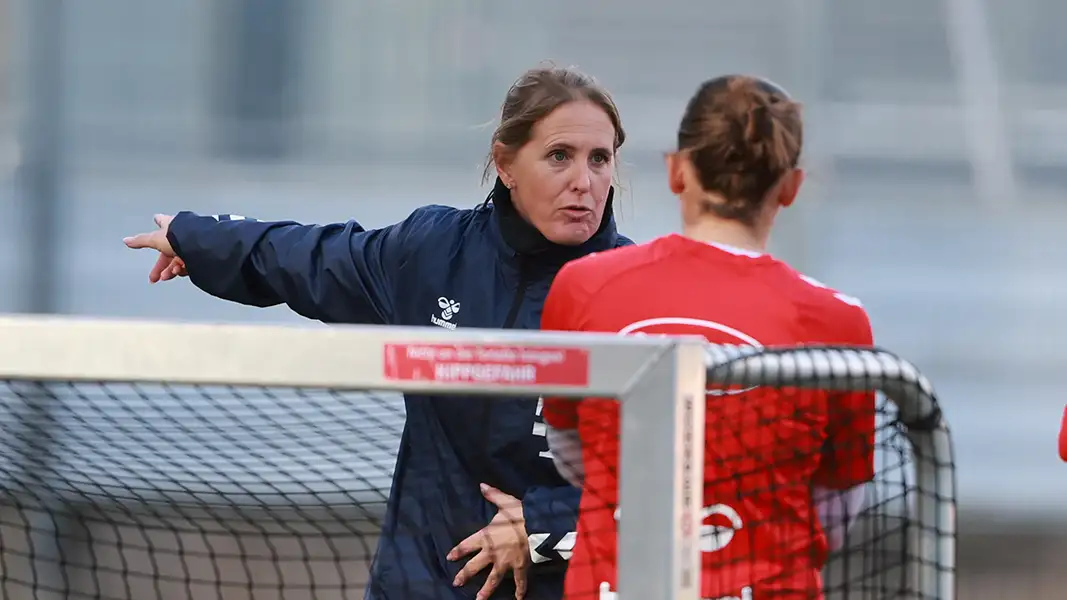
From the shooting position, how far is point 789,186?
179 centimetres

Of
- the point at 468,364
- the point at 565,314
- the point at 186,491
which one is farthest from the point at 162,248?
the point at 468,364

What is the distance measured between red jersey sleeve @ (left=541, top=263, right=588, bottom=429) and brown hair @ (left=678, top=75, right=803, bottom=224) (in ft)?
0.60

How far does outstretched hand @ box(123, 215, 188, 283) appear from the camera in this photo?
8.11ft

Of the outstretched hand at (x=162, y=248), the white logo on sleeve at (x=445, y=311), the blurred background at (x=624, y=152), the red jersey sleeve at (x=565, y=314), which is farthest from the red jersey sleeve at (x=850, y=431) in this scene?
the blurred background at (x=624, y=152)

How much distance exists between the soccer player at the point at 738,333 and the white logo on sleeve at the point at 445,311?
478mm

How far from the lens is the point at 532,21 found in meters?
4.49

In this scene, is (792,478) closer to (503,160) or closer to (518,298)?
(518,298)

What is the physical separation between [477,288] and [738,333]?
655mm

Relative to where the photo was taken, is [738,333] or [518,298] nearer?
[738,333]

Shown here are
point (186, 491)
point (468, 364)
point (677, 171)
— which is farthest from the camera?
point (186, 491)

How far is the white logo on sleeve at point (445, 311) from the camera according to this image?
2.27 meters

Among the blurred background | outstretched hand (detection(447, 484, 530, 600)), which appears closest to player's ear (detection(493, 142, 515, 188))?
outstretched hand (detection(447, 484, 530, 600))

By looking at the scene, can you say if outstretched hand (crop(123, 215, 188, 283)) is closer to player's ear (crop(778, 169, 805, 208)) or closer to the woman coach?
the woman coach

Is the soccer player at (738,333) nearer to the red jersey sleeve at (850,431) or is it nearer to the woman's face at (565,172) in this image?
the red jersey sleeve at (850,431)
